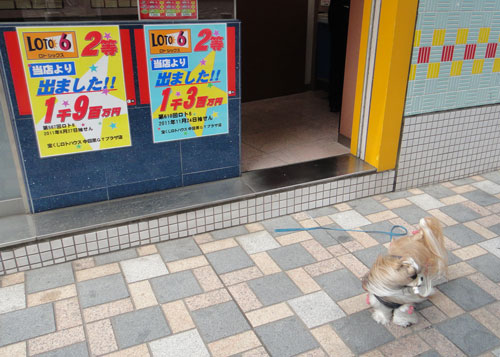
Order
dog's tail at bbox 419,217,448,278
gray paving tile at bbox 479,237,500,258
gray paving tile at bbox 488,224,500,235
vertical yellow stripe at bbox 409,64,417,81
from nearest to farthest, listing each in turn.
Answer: dog's tail at bbox 419,217,448,278
gray paving tile at bbox 479,237,500,258
gray paving tile at bbox 488,224,500,235
vertical yellow stripe at bbox 409,64,417,81

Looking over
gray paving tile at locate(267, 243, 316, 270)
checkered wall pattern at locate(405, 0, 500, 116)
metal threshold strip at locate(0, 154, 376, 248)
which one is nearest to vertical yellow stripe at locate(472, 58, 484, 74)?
checkered wall pattern at locate(405, 0, 500, 116)

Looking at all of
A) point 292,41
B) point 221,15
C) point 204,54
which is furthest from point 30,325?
point 292,41

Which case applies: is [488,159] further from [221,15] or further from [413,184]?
[221,15]

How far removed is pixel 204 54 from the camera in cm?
368

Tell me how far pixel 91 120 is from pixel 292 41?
418 centimetres

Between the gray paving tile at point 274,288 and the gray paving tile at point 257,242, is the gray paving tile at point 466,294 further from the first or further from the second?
the gray paving tile at point 257,242

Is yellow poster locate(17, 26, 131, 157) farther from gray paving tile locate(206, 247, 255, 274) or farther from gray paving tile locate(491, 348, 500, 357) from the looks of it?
gray paving tile locate(491, 348, 500, 357)

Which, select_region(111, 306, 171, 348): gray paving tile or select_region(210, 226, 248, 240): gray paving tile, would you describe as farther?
select_region(210, 226, 248, 240): gray paving tile

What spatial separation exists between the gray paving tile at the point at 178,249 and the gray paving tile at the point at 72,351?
0.96 meters

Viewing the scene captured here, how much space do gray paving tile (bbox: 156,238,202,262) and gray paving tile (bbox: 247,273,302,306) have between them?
0.60m

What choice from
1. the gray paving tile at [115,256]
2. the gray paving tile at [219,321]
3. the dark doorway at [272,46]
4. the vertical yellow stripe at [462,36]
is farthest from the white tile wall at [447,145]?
the dark doorway at [272,46]

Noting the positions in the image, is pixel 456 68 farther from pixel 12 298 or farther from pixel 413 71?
pixel 12 298

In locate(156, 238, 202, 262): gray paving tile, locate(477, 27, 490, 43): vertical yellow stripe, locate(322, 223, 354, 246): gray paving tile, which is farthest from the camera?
locate(477, 27, 490, 43): vertical yellow stripe

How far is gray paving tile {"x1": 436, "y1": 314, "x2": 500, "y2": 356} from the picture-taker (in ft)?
8.86
